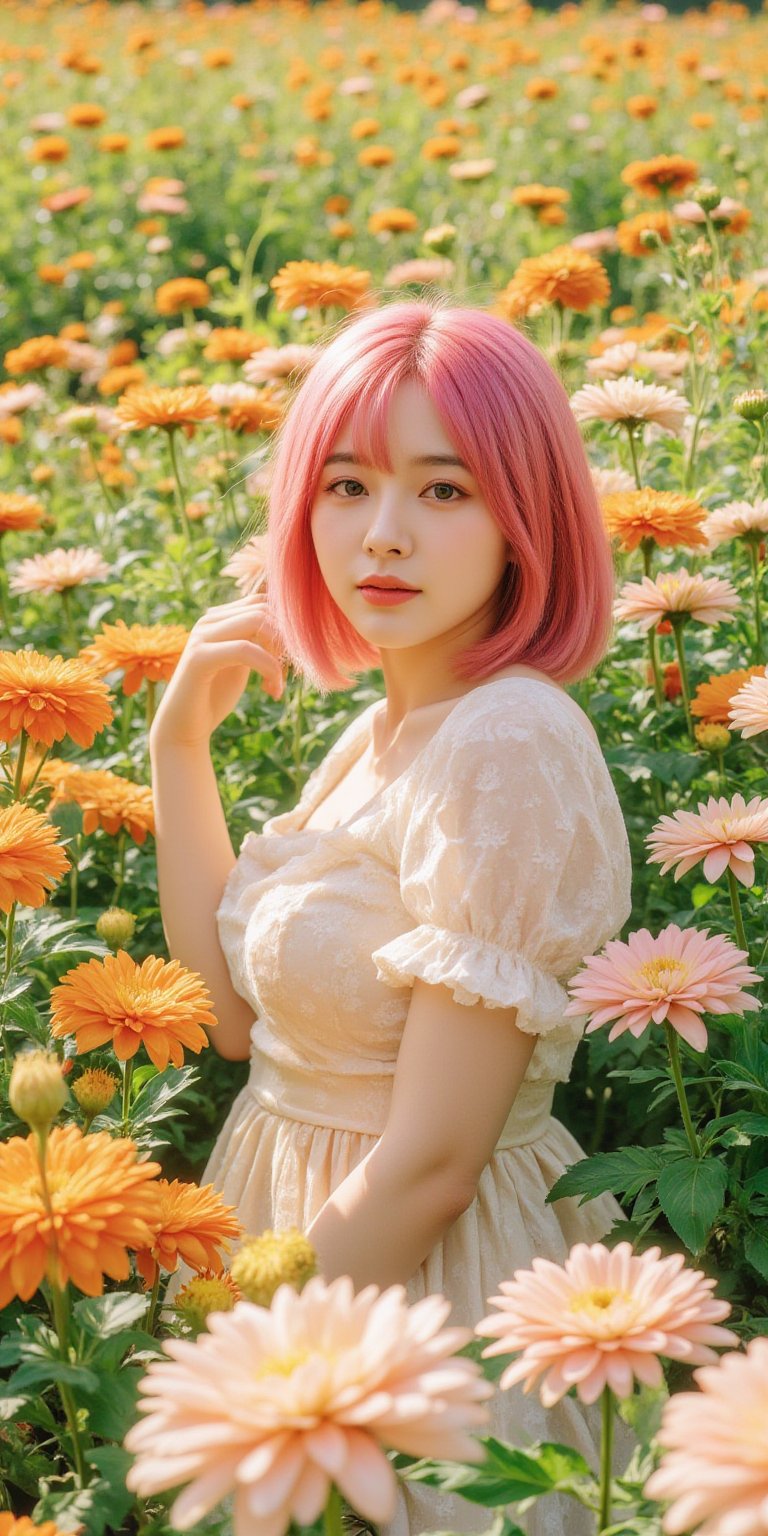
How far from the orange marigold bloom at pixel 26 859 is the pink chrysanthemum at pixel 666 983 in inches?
16.8

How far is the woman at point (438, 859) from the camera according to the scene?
137cm

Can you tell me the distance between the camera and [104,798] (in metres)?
1.86

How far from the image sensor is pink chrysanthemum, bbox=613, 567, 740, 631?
1882 millimetres

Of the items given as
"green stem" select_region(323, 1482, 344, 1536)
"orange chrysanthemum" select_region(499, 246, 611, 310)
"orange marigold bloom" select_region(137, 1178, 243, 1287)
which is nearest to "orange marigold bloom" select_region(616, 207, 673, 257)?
"orange chrysanthemum" select_region(499, 246, 611, 310)

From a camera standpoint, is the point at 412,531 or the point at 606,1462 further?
the point at 412,531

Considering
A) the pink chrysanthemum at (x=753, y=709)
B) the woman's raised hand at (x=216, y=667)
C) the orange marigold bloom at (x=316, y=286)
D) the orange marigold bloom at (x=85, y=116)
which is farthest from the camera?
the orange marigold bloom at (x=85, y=116)

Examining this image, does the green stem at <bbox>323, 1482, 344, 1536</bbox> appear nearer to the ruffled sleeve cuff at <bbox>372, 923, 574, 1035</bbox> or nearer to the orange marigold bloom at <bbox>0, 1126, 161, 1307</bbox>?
the orange marigold bloom at <bbox>0, 1126, 161, 1307</bbox>

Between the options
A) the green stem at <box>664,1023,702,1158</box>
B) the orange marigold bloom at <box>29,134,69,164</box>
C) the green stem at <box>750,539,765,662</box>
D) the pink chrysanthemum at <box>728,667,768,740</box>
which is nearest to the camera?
the green stem at <box>664,1023,702,1158</box>

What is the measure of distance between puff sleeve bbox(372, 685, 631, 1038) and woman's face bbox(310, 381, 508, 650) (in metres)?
0.11

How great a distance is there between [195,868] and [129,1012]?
0.55m

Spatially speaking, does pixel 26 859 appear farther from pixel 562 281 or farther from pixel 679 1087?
pixel 562 281

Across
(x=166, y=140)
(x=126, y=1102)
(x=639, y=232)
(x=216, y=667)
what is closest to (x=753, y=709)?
(x=216, y=667)

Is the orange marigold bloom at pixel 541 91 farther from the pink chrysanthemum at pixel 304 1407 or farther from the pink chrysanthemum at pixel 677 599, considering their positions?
the pink chrysanthemum at pixel 304 1407

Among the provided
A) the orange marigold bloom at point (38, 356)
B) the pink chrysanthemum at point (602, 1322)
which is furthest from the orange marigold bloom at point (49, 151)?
the pink chrysanthemum at point (602, 1322)
